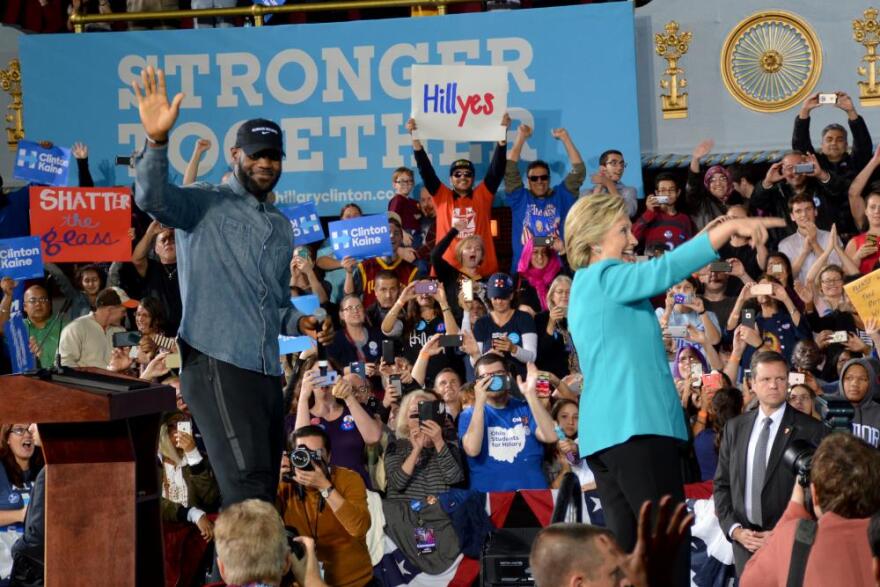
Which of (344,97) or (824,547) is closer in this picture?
(824,547)

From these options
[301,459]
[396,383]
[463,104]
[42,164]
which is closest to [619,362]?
[301,459]

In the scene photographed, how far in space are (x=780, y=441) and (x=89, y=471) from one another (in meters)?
3.63

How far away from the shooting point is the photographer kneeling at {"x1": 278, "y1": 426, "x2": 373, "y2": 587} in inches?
271

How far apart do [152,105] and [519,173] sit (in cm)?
732

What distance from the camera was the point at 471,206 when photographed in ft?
33.9

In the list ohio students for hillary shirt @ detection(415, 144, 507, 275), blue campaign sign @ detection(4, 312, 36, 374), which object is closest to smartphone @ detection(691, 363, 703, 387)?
ohio students for hillary shirt @ detection(415, 144, 507, 275)

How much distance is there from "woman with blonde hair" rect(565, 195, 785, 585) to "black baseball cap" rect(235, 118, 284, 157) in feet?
3.15

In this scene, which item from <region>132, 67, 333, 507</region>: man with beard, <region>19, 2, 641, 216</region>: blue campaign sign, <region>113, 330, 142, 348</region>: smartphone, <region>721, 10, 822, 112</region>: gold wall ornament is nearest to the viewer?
<region>132, 67, 333, 507</region>: man with beard

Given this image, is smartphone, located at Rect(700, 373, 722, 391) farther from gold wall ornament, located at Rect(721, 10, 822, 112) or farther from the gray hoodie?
gold wall ornament, located at Rect(721, 10, 822, 112)

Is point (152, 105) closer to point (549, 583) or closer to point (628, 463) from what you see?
point (628, 463)

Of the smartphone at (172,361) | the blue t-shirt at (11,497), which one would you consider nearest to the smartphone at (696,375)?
the smartphone at (172,361)

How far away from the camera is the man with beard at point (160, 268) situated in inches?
418

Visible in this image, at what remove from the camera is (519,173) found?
36.4 ft

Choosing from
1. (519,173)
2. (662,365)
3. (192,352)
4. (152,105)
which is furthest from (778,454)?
(519,173)
